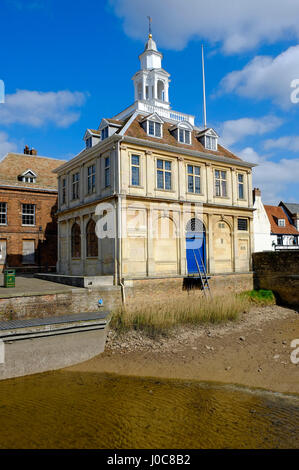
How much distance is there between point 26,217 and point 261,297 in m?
20.5

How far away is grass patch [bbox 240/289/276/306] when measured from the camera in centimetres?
2180

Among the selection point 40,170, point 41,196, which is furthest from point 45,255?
point 40,170

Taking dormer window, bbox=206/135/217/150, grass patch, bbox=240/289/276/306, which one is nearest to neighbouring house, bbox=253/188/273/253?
dormer window, bbox=206/135/217/150

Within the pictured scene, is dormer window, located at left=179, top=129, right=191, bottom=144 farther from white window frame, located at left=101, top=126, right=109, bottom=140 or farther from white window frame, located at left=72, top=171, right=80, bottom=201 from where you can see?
white window frame, located at left=72, top=171, right=80, bottom=201

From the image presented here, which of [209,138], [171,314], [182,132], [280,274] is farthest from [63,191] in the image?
[280,274]

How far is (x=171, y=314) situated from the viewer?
15523 millimetres

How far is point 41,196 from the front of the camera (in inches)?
1198

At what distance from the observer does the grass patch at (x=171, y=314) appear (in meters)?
14.8

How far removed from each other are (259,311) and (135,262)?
807 centimetres

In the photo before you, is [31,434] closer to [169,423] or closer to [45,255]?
[169,423]

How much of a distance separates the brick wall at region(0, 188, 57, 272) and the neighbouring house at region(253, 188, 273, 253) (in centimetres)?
2060

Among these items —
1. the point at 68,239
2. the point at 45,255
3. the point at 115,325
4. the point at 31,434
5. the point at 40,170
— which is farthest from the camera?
the point at 40,170
